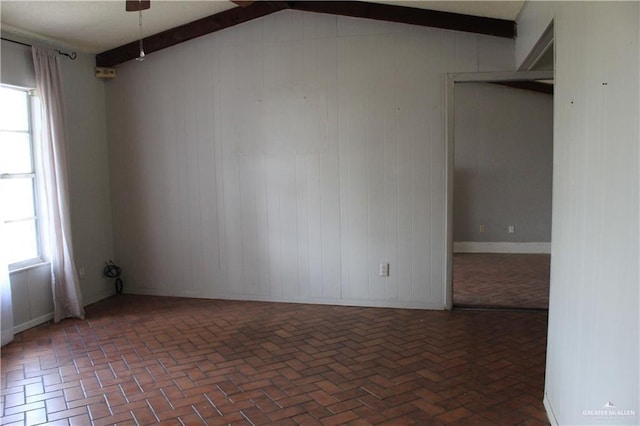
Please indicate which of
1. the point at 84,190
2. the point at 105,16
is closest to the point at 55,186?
the point at 84,190

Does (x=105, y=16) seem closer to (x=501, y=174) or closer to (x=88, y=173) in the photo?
(x=88, y=173)

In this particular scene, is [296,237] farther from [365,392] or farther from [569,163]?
[569,163]

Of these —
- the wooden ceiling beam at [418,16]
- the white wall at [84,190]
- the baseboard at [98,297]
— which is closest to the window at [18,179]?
the white wall at [84,190]

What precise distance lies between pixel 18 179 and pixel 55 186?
0.29 metres

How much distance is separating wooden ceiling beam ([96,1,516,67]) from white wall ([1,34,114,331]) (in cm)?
40

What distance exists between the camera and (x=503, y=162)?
7.19 metres

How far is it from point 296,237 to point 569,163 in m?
2.91

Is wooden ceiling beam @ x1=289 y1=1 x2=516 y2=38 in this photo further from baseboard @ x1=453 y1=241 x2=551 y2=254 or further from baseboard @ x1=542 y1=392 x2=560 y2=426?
baseboard @ x1=453 y1=241 x2=551 y2=254

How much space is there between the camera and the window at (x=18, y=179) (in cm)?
404

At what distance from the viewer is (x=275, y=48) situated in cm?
465

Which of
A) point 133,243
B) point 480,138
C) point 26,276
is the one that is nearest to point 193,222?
point 133,243

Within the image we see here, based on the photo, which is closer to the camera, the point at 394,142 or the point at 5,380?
the point at 5,380

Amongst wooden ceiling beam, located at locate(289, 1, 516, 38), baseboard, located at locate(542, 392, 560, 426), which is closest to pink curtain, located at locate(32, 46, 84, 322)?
wooden ceiling beam, located at locate(289, 1, 516, 38)

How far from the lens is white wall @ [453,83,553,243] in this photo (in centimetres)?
708
